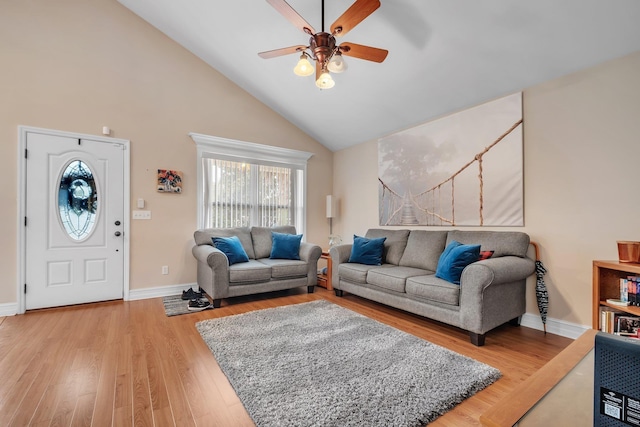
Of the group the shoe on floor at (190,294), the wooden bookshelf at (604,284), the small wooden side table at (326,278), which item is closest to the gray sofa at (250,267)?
the shoe on floor at (190,294)

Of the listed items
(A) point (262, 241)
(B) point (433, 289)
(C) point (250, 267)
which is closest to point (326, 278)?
(A) point (262, 241)

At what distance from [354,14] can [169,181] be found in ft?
10.9

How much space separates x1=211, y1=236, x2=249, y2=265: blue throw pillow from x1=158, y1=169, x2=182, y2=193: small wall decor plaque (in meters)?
0.98

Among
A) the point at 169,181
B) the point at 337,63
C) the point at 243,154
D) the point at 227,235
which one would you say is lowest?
the point at 227,235

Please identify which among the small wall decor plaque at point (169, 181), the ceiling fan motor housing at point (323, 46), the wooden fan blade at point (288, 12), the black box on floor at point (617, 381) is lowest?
the black box on floor at point (617, 381)

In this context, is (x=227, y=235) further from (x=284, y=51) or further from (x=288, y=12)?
(x=288, y=12)

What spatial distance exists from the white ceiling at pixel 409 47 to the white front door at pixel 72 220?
2035mm

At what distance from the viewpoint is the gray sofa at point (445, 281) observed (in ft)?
7.98

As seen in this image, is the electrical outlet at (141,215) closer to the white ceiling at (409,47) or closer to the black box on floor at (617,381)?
the white ceiling at (409,47)

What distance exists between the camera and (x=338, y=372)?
197 cm

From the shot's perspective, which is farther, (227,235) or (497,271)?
(227,235)

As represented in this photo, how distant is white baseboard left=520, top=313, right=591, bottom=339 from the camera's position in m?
2.60

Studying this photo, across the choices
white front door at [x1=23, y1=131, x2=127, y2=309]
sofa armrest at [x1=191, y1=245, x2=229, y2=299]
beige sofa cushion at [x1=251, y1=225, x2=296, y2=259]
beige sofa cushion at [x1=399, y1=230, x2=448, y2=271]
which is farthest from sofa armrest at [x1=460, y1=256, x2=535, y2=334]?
white front door at [x1=23, y1=131, x2=127, y2=309]

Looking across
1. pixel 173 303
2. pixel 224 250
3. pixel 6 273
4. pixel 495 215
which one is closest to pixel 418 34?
pixel 495 215
